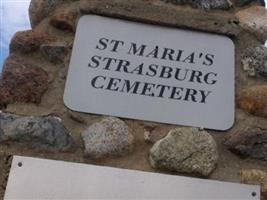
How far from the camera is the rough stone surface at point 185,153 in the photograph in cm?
132

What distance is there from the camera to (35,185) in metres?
1.26

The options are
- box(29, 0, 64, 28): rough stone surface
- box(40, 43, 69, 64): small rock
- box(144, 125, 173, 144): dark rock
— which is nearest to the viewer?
box(144, 125, 173, 144): dark rock

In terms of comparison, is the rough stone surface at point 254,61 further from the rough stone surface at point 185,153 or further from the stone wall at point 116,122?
the rough stone surface at point 185,153

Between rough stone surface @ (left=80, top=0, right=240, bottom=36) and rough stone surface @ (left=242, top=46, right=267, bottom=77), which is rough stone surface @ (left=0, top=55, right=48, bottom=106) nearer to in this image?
rough stone surface @ (left=80, top=0, right=240, bottom=36)

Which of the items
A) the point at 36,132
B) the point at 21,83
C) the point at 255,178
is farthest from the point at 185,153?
the point at 21,83

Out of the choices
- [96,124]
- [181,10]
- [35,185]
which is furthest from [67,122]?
[181,10]

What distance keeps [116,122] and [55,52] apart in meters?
0.31

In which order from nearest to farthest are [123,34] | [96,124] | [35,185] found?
[35,185], [96,124], [123,34]

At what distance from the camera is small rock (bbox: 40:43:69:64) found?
148 centimetres

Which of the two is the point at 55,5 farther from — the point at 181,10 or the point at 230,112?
the point at 230,112

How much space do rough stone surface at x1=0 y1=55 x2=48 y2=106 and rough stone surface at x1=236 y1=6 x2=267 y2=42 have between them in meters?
0.71

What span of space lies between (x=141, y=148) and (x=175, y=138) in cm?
11

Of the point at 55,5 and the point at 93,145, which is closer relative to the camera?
the point at 93,145

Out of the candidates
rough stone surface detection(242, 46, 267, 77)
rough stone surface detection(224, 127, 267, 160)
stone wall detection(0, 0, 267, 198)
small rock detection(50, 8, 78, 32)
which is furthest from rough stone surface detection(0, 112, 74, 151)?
rough stone surface detection(242, 46, 267, 77)
